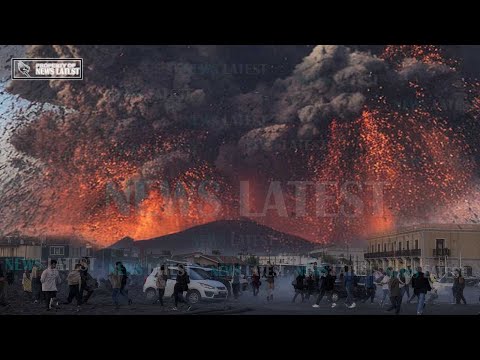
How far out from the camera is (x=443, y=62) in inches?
900

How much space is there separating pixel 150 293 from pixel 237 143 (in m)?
4.21

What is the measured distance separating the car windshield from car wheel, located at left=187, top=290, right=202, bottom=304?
35 cm

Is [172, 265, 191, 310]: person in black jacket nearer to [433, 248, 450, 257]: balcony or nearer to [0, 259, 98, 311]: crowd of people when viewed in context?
[0, 259, 98, 311]: crowd of people

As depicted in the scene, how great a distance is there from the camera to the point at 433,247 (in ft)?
74.4

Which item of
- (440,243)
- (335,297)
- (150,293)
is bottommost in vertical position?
(335,297)

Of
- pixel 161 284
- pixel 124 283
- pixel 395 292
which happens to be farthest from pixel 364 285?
pixel 124 283

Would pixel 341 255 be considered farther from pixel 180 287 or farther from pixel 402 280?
pixel 180 287

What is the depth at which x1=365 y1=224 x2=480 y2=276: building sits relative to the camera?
73.9 feet

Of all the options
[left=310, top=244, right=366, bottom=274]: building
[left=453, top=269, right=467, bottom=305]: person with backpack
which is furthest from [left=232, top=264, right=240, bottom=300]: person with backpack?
[left=453, top=269, right=467, bottom=305]: person with backpack

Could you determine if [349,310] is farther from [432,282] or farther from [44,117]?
[44,117]

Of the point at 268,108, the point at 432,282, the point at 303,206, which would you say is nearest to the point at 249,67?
the point at 268,108

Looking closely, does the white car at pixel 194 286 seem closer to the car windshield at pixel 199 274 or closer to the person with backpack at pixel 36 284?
the car windshield at pixel 199 274

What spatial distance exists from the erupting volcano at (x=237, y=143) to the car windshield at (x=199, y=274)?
1.20 meters

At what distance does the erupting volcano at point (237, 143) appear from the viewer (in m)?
22.7
